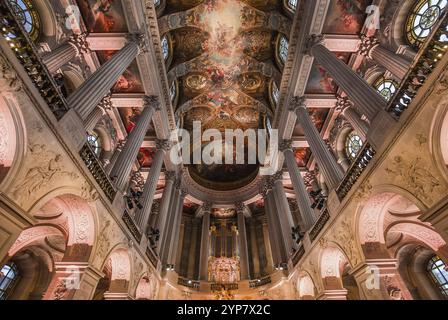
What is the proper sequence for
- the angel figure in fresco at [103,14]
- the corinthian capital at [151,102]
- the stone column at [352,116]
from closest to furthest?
1. the angel figure in fresco at [103,14]
2. the stone column at [352,116]
3. the corinthian capital at [151,102]

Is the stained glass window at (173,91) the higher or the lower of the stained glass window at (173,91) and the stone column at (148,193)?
the higher

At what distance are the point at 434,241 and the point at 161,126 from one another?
15243mm

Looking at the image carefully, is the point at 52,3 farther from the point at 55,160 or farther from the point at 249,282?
the point at 249,282

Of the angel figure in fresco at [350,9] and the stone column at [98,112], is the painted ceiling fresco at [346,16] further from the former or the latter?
the stone column at [98,112]

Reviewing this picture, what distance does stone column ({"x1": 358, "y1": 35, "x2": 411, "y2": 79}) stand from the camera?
32.7 feet

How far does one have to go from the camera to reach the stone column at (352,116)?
12750 mm

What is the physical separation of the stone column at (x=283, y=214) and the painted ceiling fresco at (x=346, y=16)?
1050 centimetres

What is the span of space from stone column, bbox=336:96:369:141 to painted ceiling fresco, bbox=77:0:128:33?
12440 millimetres

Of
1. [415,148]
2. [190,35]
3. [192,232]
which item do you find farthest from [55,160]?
[192,232]

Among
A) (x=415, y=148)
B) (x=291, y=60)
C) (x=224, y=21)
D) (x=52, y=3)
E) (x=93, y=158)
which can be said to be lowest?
(x=415, y=148)

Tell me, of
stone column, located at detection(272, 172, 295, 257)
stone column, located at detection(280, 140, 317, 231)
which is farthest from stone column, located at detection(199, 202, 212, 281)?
stone column, located at detection(280, 140, 317, 231)

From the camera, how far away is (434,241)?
966cm

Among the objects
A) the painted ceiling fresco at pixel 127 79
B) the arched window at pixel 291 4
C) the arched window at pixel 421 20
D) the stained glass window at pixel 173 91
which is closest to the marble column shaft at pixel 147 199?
the painted ceiling fresco at pixel 127 79

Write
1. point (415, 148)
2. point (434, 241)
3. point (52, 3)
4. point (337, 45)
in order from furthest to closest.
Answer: point (337, 45) → point (52, 3) → point (434, 241) → point (415, 148)
